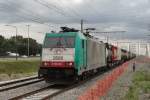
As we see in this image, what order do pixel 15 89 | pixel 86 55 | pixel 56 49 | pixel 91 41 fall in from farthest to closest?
pixel 91 41 → pixel 86 55 → pixel 56 49 → pixel 15 89

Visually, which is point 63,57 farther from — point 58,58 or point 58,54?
point 58,54

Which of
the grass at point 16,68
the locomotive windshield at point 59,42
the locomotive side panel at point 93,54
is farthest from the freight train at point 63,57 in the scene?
the grass at point 16,68

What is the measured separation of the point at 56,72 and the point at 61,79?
495 mm

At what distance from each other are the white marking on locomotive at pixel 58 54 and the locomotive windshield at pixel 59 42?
0.25 meters

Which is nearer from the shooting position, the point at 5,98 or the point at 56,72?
the point at 5,98

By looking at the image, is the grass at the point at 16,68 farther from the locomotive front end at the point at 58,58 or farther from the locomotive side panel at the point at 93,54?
the locomotive front end at the point at 58,58

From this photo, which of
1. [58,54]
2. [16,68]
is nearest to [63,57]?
[58,54]

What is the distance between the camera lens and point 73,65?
883 inches

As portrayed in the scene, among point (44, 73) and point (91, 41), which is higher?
point (91, 41)

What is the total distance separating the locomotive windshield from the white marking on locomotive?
0.81 ft

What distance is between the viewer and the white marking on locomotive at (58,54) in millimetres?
22781

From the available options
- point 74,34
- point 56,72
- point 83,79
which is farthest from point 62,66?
point 83,79

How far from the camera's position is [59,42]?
2347 cm

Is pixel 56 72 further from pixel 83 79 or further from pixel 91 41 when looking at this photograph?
pixel 91 41
